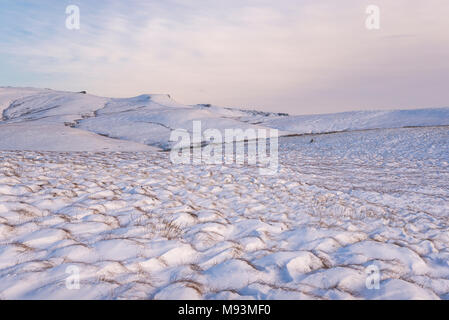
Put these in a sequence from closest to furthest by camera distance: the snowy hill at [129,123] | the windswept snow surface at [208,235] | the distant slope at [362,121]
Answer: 1. the windswept snow surface at [208,235]
2. the snowy hill at [129,123]
3. the distant slope at [362,121]

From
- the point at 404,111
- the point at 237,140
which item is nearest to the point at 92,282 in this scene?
the point at 237,140

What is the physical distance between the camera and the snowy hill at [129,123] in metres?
16.6

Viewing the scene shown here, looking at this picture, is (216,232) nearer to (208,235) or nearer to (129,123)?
(208,235)

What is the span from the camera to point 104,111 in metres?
32.2

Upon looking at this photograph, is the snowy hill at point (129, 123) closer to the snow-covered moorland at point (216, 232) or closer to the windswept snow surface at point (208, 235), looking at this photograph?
the snow-covered moorland at point (216, 232)

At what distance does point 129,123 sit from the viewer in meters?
24.7

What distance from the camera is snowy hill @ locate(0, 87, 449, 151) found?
54.5ft

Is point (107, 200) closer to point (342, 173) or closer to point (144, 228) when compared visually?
point (144, 228)

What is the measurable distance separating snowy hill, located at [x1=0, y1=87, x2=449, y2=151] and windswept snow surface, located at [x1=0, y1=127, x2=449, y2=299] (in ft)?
31.5

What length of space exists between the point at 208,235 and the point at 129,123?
2196cm

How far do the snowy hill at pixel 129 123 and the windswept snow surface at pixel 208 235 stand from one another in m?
9.59

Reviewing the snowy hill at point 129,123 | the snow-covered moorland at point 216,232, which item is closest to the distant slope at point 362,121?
the snowy hill at point 129,123

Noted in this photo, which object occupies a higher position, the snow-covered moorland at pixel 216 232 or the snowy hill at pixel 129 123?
the snowy hill at pixel 129 123
